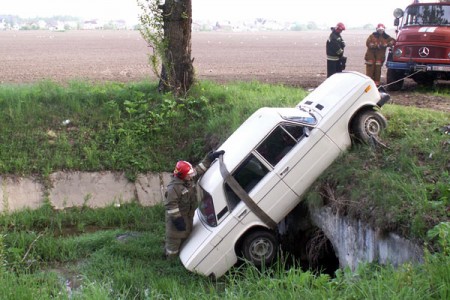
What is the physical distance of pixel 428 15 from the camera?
16047 mm

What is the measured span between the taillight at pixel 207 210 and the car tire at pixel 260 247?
1.93 ft

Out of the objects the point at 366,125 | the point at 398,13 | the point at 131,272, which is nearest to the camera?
the point at 131,272

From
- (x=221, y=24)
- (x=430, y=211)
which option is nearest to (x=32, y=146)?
(x=430, y=211)

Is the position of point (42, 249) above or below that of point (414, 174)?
below

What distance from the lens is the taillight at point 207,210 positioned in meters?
8.80

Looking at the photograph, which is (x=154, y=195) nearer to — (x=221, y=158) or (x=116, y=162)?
(x=116, y=162)

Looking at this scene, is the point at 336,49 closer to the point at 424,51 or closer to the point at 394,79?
the point at 394,79

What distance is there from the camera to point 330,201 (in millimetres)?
8719

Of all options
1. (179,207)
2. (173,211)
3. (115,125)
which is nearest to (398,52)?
(115,125)

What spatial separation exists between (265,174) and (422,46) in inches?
339

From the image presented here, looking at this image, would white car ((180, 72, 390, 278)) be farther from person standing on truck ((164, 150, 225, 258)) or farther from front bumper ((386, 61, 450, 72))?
front bumper ((386, 61, 450, 72))

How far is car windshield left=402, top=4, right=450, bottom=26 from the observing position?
15.8m

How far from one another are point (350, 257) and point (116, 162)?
6099mm

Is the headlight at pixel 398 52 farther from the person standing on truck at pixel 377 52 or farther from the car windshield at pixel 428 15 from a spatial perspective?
the car windshield at pixel 428 15
